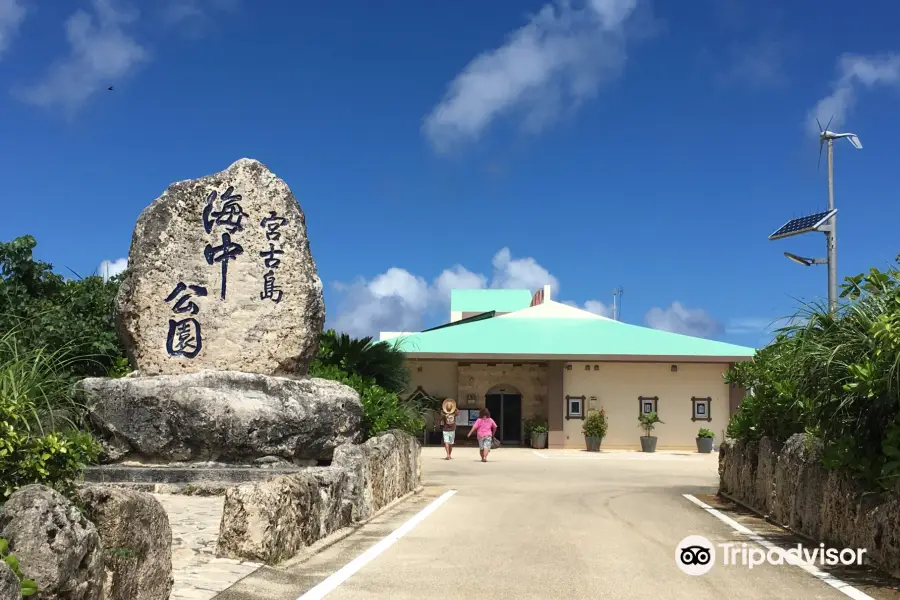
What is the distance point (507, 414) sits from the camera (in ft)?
105

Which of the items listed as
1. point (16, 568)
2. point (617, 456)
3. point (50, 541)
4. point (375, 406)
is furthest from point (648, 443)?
point (16, 568)

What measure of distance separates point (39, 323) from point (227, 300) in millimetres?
3271

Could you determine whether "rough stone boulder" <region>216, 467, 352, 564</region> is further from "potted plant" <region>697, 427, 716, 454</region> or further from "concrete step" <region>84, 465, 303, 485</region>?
"potted plant" <region>697, 427, 716, 454</region>

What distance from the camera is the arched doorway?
105ft

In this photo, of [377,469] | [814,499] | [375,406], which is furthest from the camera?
[375,406]

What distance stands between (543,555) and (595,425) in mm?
21628

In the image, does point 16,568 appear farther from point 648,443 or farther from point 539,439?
point 648,443

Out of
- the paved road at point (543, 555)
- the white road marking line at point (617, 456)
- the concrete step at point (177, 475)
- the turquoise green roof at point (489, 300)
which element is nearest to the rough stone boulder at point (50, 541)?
the paved road at point (543, 555)

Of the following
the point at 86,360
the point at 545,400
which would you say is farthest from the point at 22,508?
the point at 545,400

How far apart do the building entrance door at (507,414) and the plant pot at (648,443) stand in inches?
182

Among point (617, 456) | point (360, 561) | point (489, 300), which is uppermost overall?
point (489, 300)

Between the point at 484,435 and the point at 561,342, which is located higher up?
the point at 561,342

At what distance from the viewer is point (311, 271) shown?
1298 centimetres

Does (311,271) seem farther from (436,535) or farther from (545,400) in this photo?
(545,400)
